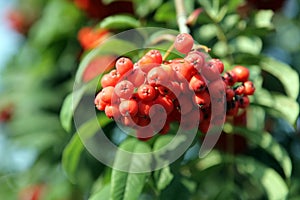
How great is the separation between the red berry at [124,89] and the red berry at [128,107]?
0.05 ft

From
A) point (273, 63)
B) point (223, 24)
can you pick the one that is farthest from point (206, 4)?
point (273, 63)

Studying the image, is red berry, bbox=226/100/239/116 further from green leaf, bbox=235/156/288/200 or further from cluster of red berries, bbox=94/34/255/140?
green leaf, bbox=235/156/288/200

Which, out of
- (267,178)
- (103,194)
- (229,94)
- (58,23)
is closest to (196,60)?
(229,94)

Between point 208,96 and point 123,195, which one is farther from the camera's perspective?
point 123,195

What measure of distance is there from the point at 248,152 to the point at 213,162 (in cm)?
35

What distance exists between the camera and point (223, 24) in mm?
2113

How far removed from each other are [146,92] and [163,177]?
1.38ft

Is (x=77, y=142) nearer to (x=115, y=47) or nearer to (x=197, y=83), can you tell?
(x=115, y=47)

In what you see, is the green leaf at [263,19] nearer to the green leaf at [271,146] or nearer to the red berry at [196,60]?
the green leaf at [271,146]

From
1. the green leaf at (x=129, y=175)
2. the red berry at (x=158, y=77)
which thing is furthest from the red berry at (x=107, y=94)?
the green leaf at (x=129, y=175)

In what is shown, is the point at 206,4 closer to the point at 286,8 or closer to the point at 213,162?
the point at 213,162

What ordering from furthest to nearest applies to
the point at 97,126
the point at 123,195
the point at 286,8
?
the point at 286,8, the point at 97,126, the point at 123,195

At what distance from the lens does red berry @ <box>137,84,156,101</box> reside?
55.9 inches

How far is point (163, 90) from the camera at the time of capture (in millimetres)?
1441
